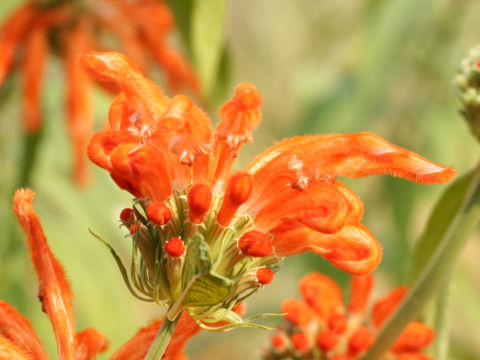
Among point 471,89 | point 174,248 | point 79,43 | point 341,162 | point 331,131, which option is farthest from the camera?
point 331,131

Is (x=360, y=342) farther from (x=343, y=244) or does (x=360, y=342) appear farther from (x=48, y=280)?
(x=48, y=280)

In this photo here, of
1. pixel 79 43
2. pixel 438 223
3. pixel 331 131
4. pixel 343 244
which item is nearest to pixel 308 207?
pixel 343 244

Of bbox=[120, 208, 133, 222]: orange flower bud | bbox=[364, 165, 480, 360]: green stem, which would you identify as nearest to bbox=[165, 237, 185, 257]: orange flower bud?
bbox=[120, 208, 133, 222]: orange flower bud

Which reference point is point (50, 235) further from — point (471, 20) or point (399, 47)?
point (471, 20)

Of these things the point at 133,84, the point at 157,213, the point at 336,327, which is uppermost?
the point at 133,84

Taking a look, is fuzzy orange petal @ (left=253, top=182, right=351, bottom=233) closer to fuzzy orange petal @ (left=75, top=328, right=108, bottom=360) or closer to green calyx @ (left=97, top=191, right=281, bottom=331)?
green calyx @ (left=97, top=191, right=281, bottom=331)

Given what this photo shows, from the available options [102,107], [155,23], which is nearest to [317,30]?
[102,107]

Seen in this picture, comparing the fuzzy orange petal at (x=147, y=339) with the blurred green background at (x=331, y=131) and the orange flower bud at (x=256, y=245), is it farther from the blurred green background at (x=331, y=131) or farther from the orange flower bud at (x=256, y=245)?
the blurred green background at (x=331, y=131)

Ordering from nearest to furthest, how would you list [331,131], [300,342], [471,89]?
[471,89]
[300,342]
[331,131]
